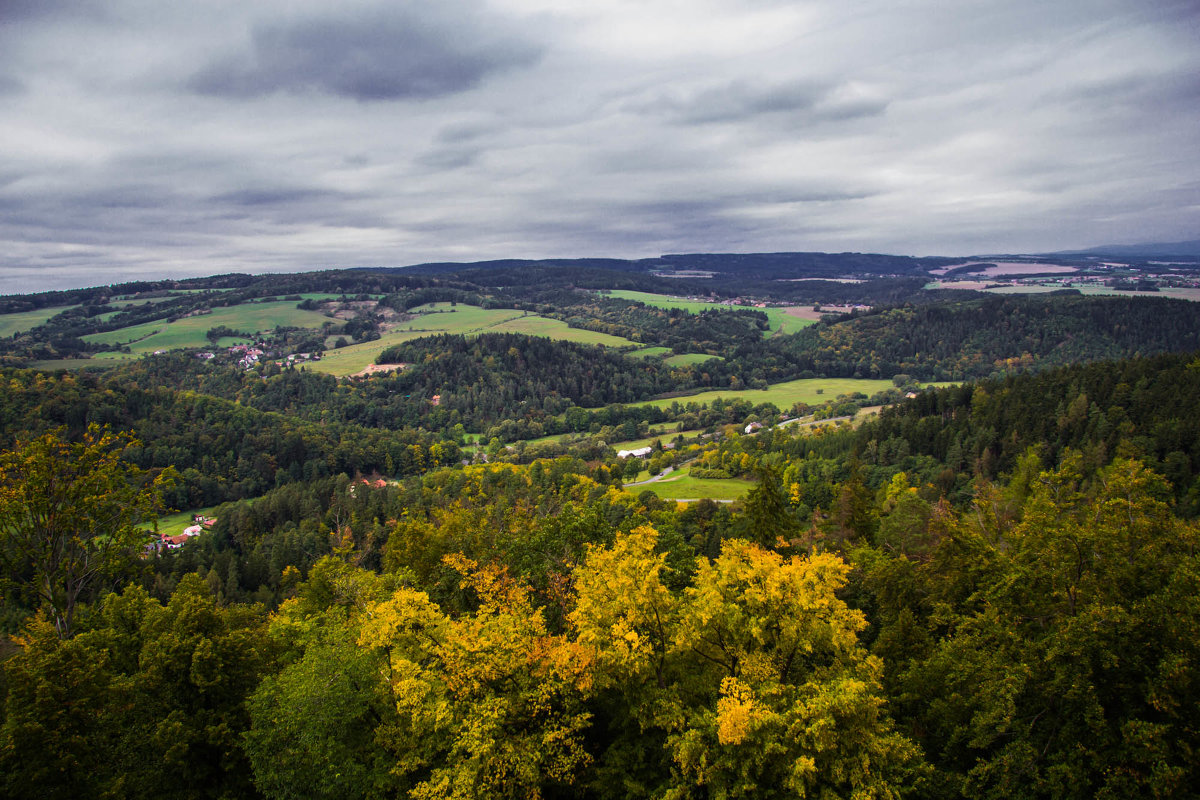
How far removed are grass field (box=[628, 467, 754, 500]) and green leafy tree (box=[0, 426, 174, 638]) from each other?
7230 cm

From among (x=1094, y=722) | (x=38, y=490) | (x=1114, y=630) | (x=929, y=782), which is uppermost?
(x=38, y=490)

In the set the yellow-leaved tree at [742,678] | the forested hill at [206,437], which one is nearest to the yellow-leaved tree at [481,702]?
the yellow-leaved tree at [742,678]

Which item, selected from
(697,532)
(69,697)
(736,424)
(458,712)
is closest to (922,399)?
(736,424)

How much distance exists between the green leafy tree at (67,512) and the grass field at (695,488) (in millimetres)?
72297

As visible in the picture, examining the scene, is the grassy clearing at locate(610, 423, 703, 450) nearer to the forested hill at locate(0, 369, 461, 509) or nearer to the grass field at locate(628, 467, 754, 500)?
the grass field at locate(628, 467, 754, 500)

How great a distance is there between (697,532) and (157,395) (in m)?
143

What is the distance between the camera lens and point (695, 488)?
97.9 m

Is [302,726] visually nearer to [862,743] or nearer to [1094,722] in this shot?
[862,743]

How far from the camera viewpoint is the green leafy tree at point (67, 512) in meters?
18.2

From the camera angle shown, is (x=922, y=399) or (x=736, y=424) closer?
(x=922, y=399)

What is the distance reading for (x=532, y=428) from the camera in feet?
573

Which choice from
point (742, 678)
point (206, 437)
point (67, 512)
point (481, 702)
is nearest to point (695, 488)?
point (742, 678)

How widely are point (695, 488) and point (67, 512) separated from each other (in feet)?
286

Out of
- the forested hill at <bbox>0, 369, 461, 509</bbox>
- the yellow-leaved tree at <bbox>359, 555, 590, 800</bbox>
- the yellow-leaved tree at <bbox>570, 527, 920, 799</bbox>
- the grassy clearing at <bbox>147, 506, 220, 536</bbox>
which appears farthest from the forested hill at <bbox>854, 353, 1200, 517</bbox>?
the grassy clearing at <bbox>147, 506, 220, 536</bbox>
